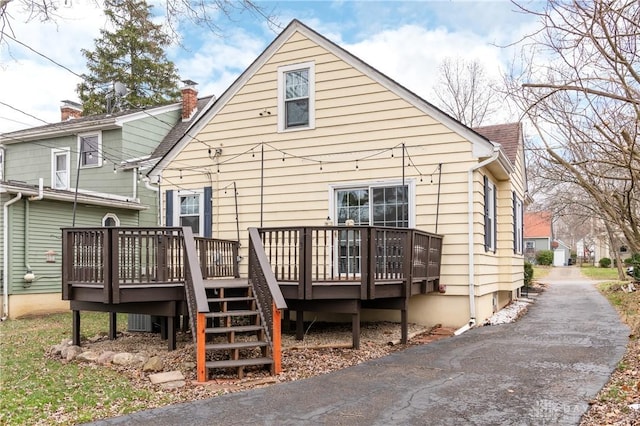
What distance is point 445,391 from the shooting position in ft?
18.2

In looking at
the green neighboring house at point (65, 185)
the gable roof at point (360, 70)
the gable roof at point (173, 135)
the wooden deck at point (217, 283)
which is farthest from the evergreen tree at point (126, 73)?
the wooden deck at point (217, 283)

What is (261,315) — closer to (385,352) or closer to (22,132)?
(385,352)

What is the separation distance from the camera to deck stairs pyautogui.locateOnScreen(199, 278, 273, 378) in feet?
20.7

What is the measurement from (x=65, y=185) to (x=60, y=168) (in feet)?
2.32

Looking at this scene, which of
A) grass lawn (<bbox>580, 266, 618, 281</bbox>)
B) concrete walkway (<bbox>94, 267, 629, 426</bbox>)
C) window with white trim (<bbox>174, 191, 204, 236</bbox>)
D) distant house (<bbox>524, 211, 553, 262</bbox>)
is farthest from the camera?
distant house (<bbox>524, 211, 553, 262</bbox>)

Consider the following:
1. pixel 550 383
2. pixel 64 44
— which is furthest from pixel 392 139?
pixel 64 44

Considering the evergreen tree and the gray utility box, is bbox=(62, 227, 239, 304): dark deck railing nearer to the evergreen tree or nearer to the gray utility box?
the gray utility box

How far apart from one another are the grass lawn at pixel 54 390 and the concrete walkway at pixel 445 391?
51 centimetres

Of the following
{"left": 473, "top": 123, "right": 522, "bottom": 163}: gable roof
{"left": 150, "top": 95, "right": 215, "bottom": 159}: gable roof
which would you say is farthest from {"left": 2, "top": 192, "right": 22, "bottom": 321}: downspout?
{"left": 473, "top": 123, "right": 522, "bottom": 163}: gable roof

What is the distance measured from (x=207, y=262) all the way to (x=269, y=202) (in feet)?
7.66

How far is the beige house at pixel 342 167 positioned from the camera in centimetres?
972

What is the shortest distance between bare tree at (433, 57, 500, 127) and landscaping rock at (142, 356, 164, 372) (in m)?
21.9

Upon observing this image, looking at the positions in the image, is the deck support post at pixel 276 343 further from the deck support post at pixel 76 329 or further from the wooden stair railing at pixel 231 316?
the deck support post at pixel 76 329

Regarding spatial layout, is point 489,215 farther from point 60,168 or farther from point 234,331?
point 60,168
